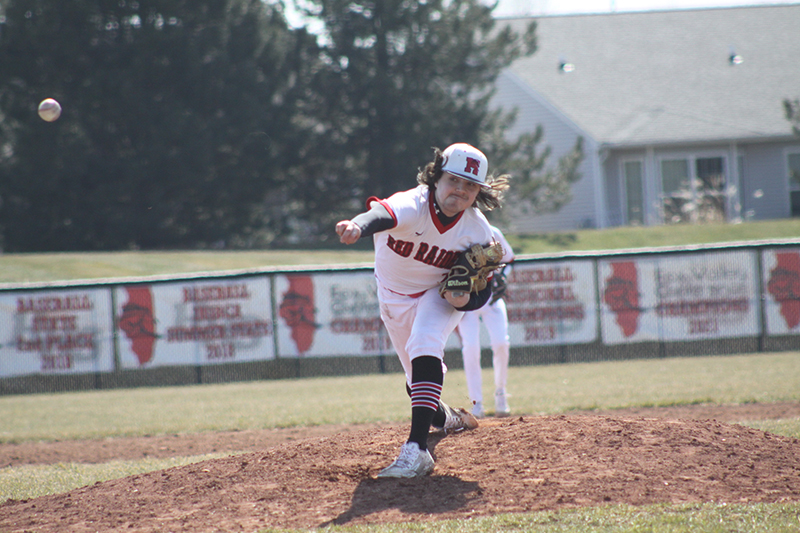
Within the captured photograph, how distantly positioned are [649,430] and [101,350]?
387 inches

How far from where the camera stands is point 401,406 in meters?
8.62

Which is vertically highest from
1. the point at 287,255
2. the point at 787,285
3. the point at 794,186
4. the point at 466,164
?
the point at 794,186

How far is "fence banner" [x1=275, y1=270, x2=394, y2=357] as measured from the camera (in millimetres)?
12445

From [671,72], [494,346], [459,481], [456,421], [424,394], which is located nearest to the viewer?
[459,481]

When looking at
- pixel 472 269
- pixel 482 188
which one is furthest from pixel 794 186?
pixel 472 269

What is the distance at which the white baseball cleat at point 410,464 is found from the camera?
429cm

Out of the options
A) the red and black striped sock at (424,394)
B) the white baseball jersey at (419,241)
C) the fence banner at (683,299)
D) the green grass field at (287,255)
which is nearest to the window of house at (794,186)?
the green grass field at (287,255)

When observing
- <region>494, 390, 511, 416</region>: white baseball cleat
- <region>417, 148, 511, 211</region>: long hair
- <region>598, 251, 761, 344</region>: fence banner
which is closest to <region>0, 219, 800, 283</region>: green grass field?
<region>598, 251, 761, 344</region>: fence banner

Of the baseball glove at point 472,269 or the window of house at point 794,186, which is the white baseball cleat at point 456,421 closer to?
the baseball glove at point 472,269

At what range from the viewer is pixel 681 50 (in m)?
27.8

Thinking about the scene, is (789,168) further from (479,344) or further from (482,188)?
(482,188)

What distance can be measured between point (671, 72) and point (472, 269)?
24847 mm

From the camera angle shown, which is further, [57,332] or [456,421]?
[57,332]

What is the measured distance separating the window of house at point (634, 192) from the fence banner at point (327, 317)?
1433 centimetres
